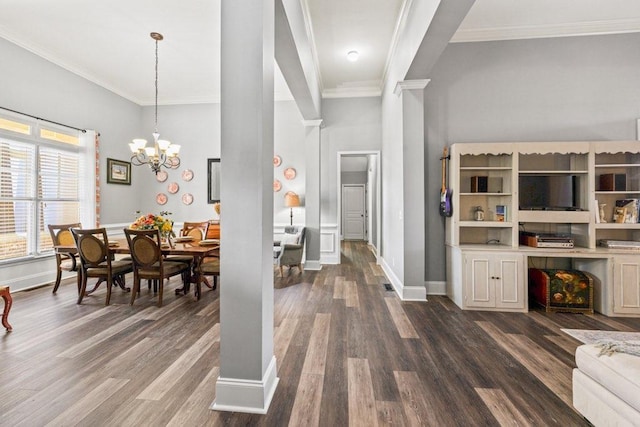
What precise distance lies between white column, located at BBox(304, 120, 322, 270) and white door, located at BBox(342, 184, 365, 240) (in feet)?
16.0

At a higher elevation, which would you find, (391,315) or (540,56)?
(540,56)

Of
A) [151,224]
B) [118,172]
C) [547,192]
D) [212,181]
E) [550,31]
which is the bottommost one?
[151,224]

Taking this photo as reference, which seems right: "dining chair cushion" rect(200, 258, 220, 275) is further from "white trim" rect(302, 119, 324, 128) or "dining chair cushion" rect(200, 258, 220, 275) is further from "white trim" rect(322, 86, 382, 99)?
"white trim" rect(322, 86, 382, 99)

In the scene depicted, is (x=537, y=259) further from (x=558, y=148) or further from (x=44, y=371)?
(x=44, y=371)

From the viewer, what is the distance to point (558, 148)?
3.31 m

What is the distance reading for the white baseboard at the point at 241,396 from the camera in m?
1.69

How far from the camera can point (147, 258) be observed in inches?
135

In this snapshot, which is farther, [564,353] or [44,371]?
[564,353]

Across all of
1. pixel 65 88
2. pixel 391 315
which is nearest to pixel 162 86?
pixel 65 88

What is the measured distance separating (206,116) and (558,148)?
6155 millimetres

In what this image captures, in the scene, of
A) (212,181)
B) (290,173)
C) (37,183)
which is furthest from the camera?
(212,181)

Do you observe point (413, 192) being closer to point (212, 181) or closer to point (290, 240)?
point (290, 240)

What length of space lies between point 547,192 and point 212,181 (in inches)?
228

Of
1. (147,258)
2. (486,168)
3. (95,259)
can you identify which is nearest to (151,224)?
(147,258)
